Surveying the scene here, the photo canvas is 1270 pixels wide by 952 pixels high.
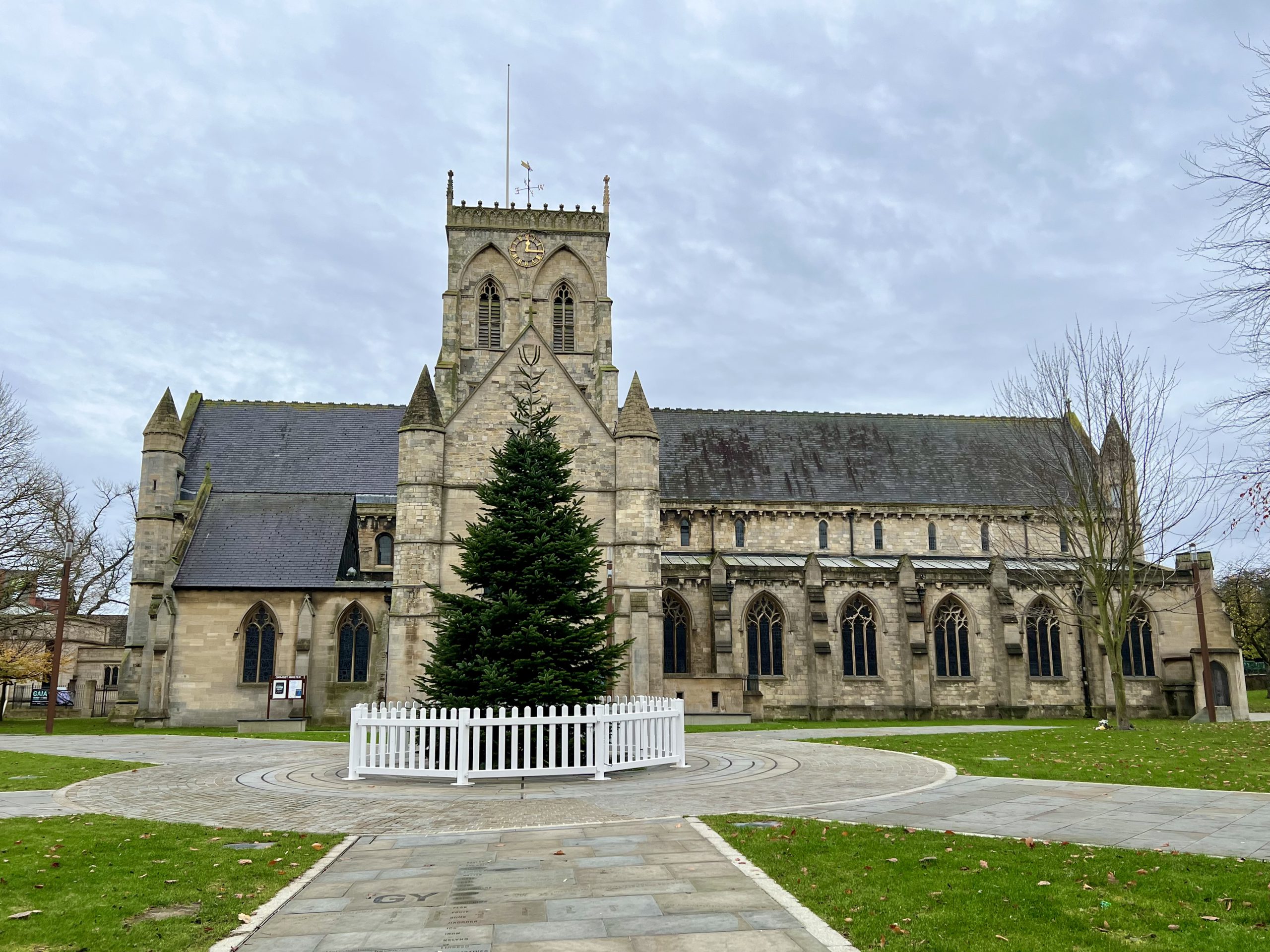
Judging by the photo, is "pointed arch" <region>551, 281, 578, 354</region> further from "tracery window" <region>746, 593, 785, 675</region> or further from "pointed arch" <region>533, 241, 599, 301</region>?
"tracery window" <region>746, 593, 785, 675</region>

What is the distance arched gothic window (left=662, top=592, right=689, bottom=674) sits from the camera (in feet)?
131

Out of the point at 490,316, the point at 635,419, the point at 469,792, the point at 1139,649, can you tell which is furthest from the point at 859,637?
the point at 469,792

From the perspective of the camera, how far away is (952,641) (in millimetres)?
41688

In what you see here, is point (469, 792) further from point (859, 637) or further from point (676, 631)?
point (859, 637)

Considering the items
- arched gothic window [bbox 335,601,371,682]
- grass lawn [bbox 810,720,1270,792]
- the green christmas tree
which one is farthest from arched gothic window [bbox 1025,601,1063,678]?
arched gothic window [bbox 335,601,371,682]

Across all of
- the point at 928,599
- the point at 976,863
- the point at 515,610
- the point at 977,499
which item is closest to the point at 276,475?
the point at 515,610

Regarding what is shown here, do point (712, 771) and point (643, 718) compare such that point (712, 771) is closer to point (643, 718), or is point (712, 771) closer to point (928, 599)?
point (643, 718)

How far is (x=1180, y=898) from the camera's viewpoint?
7453 millimetres

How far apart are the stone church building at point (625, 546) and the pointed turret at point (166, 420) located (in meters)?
0.12

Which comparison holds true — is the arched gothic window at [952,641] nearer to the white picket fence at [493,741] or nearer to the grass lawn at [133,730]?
the grass lawn at [133,730]

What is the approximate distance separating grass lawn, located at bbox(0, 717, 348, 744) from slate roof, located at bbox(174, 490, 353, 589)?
18.7 ft

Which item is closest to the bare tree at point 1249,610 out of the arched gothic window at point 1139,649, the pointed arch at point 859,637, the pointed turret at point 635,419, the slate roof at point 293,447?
the arched gothic window at point 1139,649

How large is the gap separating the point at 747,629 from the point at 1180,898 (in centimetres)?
3295

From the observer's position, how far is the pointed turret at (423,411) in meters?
33.2
